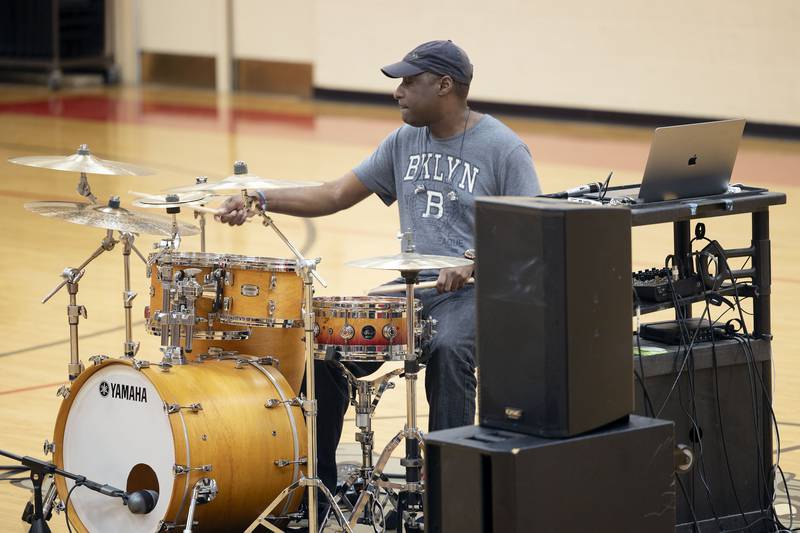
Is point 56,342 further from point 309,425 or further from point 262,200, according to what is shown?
point 309,425

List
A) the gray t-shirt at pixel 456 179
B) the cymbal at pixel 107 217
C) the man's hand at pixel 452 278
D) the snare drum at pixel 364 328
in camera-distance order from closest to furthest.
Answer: the snare drum at pixel 364 328
the man's hand at pixel 452 278
the cymbal at pixel 107 217
the gray t-shirt at pixel 456 179

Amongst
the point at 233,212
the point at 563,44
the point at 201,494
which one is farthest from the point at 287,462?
the point at 563,44

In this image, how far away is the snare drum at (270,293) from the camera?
13.7 feet

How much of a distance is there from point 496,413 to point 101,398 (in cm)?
142

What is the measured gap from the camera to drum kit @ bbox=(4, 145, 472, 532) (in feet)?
13.2

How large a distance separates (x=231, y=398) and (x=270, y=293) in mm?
327

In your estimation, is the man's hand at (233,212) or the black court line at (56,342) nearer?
the man's hand at (233,212)

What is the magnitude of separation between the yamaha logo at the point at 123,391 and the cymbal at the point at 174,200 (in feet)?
1.84

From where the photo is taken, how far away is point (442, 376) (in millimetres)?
4336

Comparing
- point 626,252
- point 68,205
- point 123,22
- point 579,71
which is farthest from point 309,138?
point 626,252

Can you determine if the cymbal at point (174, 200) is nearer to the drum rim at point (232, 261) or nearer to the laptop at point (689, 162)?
the drum rim at point (232, 261)

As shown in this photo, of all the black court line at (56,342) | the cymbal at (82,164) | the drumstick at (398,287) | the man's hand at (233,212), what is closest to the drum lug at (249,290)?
the man's hand at (233,212)

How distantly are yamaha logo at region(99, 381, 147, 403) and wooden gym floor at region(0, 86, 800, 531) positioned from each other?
1.94 ft

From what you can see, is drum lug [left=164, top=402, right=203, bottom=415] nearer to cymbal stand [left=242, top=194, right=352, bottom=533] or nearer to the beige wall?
cymbal stand [left=242, top=194, right=352, bottom=533]
